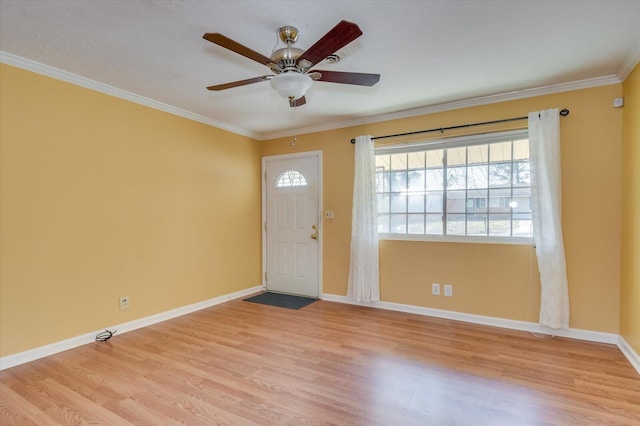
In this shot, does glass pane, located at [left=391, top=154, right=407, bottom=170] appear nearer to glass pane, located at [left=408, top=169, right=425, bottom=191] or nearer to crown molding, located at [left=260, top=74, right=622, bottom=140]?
glass pane, located at [left=408, top=169, right=425, bottom=191]

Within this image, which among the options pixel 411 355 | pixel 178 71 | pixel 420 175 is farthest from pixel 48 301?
pixel 420 175

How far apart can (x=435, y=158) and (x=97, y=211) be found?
369 cm

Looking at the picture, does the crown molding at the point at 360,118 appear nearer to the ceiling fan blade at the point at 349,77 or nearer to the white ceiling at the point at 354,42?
the white ceiling at the point at 354,42

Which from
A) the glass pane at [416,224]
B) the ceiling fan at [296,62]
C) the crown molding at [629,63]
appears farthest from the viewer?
the glass pane at [416,224]

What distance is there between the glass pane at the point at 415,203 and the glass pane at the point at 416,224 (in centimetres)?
6

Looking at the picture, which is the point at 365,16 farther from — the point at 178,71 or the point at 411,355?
the point at 411,355

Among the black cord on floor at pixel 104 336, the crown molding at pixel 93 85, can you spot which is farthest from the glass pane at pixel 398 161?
the black cord on floor at pixel 104 336

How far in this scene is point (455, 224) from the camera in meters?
3.71

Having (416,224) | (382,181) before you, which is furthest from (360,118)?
(416,224)

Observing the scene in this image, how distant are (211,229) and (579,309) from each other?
4.24 metres

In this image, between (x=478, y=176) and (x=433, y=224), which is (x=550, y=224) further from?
(x=433, y=224)

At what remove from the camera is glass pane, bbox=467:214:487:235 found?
3.55 m

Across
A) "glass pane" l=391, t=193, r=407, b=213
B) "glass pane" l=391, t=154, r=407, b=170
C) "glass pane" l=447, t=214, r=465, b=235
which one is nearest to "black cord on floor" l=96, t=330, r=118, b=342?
"glass pane" l=391, t=193, r=407, b=213

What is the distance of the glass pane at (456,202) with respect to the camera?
3.66 meters
